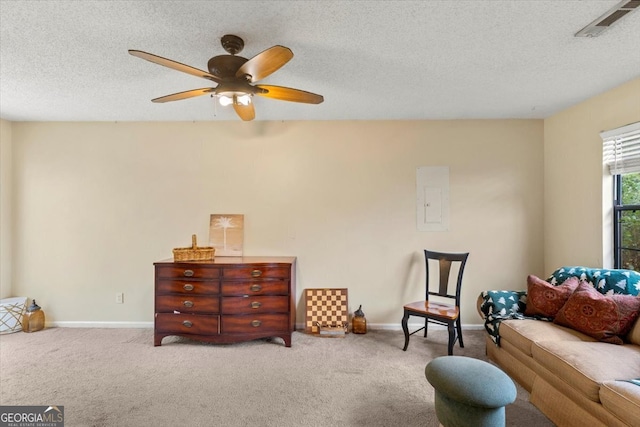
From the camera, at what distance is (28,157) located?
3.52m

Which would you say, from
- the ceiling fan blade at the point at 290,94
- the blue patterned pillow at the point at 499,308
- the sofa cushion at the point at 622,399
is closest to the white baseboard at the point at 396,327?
the blue patterned pillow at the point at 499,308

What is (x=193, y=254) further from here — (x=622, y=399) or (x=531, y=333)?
(x=622, y=399)

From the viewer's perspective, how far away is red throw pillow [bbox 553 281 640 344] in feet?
6.59

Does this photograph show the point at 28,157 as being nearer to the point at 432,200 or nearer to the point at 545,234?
Result: the point at 432,200

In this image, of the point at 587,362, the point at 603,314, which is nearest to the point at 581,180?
the point at 603,314

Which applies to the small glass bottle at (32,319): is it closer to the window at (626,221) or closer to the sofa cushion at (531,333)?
the sofa cushion at (531,333)

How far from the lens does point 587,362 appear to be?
1.73m

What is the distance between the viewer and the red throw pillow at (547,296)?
2.38m

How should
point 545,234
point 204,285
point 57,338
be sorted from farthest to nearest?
1. point 545,234
2. point 57,338
3. point 204,285

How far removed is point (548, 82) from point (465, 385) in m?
2.54

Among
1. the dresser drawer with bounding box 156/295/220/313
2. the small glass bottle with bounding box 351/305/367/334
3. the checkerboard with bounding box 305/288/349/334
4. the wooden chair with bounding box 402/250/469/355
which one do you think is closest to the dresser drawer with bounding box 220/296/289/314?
the dresser drawer with bounding box 156/295/220/313

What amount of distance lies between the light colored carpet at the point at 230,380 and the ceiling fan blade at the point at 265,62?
221 centimetres

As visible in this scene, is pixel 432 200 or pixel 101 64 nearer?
pixel 101 64

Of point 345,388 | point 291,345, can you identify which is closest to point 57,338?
point 291,345
